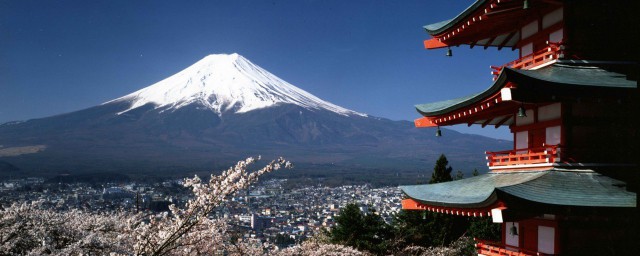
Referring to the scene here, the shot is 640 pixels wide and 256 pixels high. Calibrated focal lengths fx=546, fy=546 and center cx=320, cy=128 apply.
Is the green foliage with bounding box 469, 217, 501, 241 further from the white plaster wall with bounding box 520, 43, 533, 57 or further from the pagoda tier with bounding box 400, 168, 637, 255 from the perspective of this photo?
the white plaster wall with bounding box 520, 43, 533, 57

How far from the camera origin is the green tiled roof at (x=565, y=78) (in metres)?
7.84

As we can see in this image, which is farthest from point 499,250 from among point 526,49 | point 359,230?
point 359,230

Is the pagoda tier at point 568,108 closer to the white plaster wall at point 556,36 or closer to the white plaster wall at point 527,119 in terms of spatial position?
the white plaster wall at point 527,119

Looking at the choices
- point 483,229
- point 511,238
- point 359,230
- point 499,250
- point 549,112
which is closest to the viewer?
point 549,112

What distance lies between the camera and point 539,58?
926 cm

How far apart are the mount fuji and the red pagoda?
85.1m

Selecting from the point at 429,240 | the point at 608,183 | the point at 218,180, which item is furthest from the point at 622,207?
the point at 429,240

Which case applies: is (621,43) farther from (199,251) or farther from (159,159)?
(159,159)

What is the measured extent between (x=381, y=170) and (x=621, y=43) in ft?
372

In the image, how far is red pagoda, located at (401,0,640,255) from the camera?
25.7 ft

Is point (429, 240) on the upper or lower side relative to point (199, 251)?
lower

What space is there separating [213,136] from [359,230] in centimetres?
13245

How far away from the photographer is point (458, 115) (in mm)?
10172

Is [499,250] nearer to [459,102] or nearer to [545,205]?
[545,205]
